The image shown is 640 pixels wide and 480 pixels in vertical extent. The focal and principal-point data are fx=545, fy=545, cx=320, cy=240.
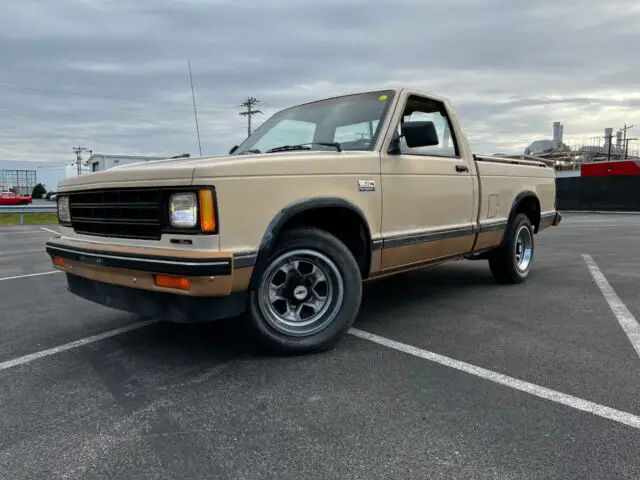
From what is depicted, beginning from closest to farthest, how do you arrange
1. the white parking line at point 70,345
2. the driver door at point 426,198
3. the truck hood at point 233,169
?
the truck hood at point 233,169 < the white parking line at point 70,345 < the driver door at point 426,198

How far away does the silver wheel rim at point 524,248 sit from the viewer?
648 centimetres

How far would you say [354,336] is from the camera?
4160mm

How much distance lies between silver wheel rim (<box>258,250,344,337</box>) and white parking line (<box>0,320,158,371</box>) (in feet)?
4.96

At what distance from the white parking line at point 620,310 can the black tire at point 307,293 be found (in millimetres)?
2051

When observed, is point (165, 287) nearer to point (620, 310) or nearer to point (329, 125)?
point (329, 125)

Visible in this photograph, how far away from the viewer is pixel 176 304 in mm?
3250

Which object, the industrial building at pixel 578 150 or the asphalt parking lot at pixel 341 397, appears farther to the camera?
the industrial building at pixel 578 150

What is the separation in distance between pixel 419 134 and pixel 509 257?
100 inches

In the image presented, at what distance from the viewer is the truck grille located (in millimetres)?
3334

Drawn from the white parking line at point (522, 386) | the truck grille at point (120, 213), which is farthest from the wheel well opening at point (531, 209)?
the truck grille at point (120, 213)

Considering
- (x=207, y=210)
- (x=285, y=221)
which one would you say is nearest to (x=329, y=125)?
(x=285, y=221)

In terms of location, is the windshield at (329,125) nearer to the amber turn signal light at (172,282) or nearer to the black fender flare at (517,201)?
the amber turn signal light at (172,282)

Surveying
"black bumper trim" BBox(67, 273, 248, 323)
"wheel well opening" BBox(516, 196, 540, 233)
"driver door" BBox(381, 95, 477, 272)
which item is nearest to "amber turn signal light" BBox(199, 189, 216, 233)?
"black bumper trim" BBox(67, 273, 248, 323)

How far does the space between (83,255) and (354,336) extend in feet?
6.66
